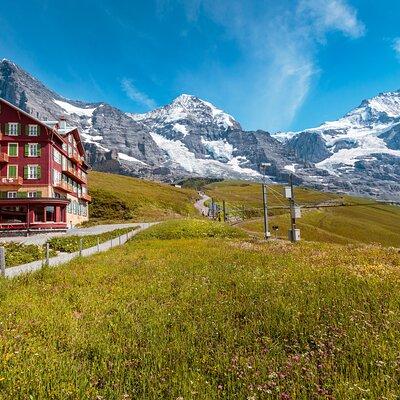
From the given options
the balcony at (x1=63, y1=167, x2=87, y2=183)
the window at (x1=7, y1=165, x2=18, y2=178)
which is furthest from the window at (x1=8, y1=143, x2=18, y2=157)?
the balcony at (x1=63, y1=167, x2=87, y2=183)

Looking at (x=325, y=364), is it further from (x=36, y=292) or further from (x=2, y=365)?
(x=36, y=292)

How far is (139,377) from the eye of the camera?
684 cm

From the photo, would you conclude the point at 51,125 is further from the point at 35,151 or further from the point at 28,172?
the point at 28,172

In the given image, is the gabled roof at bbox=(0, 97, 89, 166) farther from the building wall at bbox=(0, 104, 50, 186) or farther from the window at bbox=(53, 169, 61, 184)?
the window at bbox=(53, 169, 61, 184)

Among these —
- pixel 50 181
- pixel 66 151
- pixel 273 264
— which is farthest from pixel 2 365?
pixel 66 151

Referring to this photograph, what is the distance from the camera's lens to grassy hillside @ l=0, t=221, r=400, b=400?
6359 mm

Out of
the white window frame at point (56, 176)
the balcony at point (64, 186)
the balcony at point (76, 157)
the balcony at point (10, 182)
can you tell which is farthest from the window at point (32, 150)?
the balcony at point (76, 157)

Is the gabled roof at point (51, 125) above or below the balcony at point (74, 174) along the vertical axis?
above

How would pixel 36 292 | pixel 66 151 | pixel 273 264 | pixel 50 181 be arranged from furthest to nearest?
1. pixel 66 151
2. pixel 50 181
3. pixel 273 264
4. pixel 36 292

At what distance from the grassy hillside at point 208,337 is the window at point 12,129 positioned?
186ft

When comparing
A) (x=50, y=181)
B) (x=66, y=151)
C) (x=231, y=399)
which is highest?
(x=66, y=151)

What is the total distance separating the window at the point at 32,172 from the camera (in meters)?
63.7

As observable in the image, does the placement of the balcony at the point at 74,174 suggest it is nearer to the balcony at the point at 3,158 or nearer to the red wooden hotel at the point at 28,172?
the red wooden hotel at the point at 28,172

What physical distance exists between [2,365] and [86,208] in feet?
284
